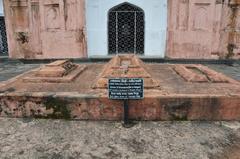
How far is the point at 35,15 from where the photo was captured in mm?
8164

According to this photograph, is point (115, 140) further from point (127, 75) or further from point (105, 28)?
point (105, 28)

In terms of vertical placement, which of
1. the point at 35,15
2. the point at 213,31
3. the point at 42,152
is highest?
the point at 35,15

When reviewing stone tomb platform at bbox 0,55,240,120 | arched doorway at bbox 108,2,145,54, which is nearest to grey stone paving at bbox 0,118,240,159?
stone tomb platform at bbox 0,55,240,120

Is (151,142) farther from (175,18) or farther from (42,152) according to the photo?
(175,18)

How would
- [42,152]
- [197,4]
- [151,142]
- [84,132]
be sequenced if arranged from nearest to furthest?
[42,152], [151,142], [84,132], [197,4]

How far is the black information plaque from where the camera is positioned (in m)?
2.78

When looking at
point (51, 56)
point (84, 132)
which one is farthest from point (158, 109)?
point (51, 56)

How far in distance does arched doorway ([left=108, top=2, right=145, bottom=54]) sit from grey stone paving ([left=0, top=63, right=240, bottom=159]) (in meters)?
5.82

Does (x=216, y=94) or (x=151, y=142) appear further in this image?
(x=216, y=94)

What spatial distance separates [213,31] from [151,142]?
6321 mm

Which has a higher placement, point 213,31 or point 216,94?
point 213,31

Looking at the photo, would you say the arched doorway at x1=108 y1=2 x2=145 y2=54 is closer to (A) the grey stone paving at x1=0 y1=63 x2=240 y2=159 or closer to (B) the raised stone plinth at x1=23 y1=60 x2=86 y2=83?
(B) the raised stone plinth at x1=23 y1=60 x2=86 y2=83

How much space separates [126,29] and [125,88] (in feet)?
19.6

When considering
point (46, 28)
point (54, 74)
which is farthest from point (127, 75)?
point (46, 28)
